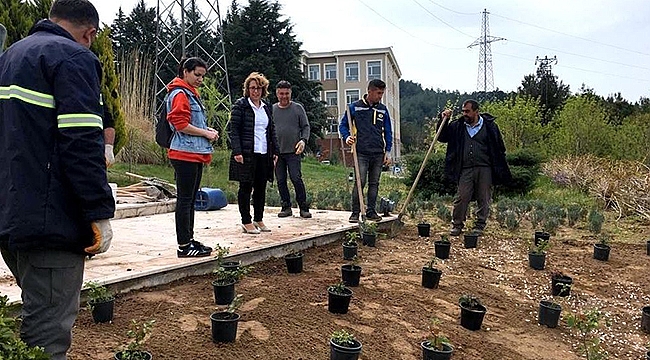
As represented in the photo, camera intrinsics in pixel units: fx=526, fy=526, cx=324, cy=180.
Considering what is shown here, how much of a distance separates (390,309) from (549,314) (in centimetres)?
106

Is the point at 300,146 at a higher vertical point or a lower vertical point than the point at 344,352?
higher

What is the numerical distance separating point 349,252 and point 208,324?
73.2 inches

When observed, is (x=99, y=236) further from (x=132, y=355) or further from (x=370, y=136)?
(x=370, y=136)

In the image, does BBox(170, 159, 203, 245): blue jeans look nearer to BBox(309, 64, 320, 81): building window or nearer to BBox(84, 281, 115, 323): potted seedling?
BBox(84, 281, 115, 323): potted seedling

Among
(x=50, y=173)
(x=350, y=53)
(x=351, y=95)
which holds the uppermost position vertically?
(x=350, y=53)

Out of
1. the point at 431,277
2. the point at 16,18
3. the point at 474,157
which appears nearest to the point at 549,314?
the point at 431,277

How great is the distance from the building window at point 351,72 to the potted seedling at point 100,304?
4086 centimetres

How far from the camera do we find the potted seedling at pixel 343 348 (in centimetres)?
239

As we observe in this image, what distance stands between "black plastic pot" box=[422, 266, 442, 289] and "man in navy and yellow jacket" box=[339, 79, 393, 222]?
1772 mm

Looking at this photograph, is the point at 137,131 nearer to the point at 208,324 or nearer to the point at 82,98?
the point at 208,324

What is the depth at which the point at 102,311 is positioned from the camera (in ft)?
8.86

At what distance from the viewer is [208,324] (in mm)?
2758

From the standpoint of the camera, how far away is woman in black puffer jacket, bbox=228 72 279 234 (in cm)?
453

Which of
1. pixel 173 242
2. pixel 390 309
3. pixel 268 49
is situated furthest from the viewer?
pixel 268 49
